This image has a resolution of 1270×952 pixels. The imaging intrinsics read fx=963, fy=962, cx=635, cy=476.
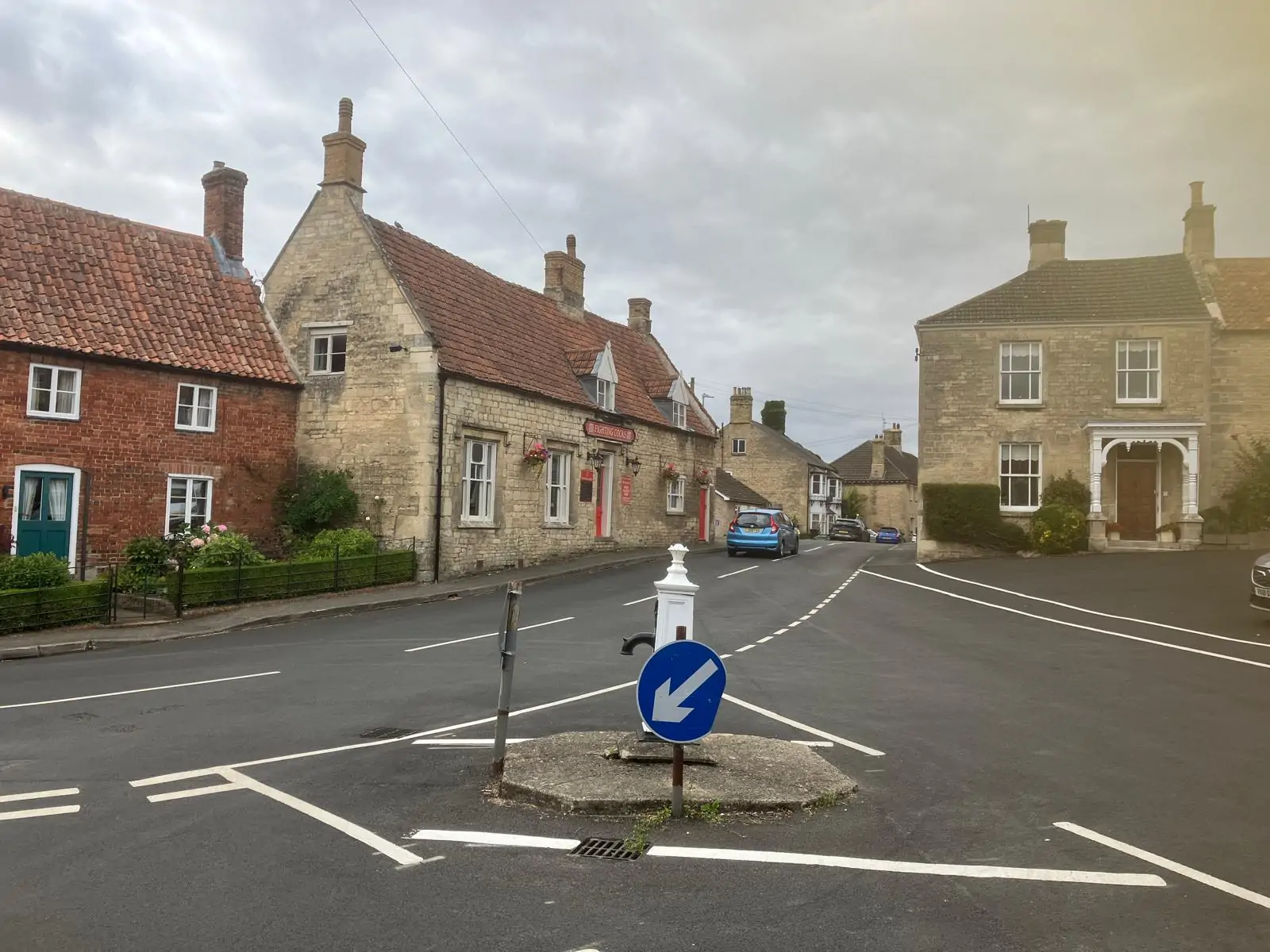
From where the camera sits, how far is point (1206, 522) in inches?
1109

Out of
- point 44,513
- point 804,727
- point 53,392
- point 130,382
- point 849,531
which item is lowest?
point 804,727

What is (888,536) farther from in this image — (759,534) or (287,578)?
(287,578)

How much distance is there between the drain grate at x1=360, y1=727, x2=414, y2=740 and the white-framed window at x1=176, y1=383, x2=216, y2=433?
1576 centimetres

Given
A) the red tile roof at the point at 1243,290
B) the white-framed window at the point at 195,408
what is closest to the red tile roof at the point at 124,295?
the white-framed window at the point at 195,408

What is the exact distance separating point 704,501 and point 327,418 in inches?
699

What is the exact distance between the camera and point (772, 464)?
66.2m

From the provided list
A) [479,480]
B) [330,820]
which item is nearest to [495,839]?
[330,820]

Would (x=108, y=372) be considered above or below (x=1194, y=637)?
above

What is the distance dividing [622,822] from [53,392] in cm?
1835

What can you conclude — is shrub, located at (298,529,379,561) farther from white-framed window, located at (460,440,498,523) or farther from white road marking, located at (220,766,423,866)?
white road marking, located at (220,766,423,866)

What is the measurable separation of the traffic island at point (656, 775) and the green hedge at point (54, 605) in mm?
11810

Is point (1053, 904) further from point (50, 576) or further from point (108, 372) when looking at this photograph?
point (108, 372)

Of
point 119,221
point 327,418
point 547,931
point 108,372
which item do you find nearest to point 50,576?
point 108,372

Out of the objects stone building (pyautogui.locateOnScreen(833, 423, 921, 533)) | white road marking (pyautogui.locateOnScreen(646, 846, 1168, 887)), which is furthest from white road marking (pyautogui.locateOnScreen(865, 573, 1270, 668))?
stone building (pyautogui.locateOnScreen(833, 423, 921, 533))
